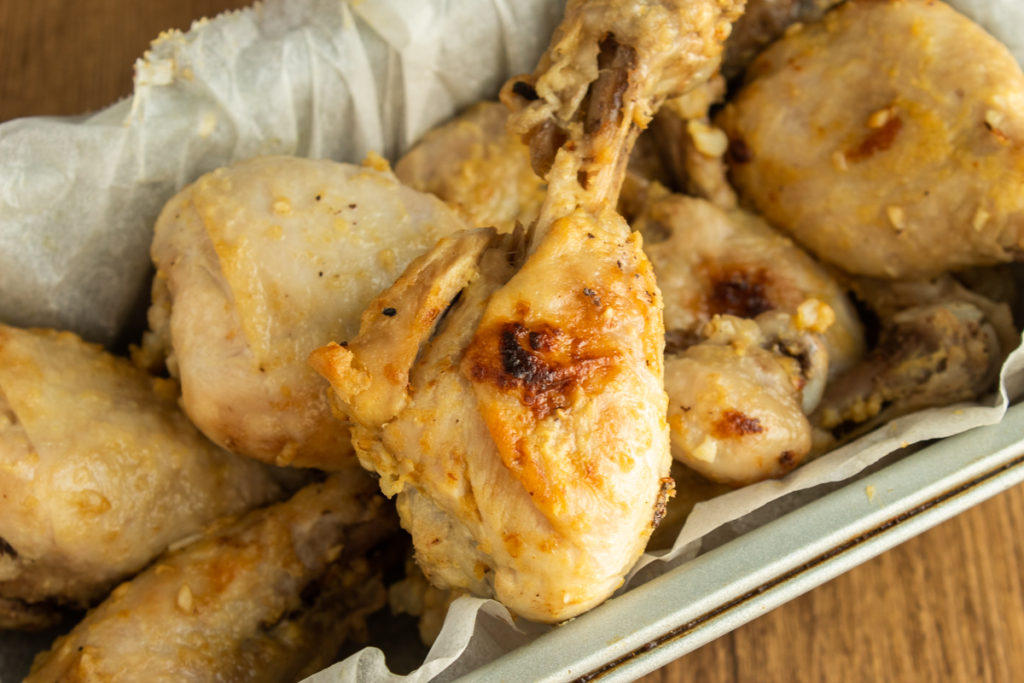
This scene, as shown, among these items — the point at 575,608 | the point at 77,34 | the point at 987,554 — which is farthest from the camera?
the point at 77,34

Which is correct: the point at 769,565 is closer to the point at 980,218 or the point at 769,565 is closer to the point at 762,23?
the point at 980,218

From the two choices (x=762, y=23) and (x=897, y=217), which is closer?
(x=897, y=217)

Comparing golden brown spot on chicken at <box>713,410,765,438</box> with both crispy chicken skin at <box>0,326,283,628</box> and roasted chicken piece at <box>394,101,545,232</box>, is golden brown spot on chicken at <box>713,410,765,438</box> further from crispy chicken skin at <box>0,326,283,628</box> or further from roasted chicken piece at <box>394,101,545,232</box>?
crispy chicken skin at <box>0,326,283,628</box>

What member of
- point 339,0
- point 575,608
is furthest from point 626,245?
point 339,0

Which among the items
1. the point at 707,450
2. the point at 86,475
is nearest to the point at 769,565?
the point at 707,450

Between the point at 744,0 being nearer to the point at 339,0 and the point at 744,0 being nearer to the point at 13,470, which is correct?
the point at 339,0

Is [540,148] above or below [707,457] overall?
above
